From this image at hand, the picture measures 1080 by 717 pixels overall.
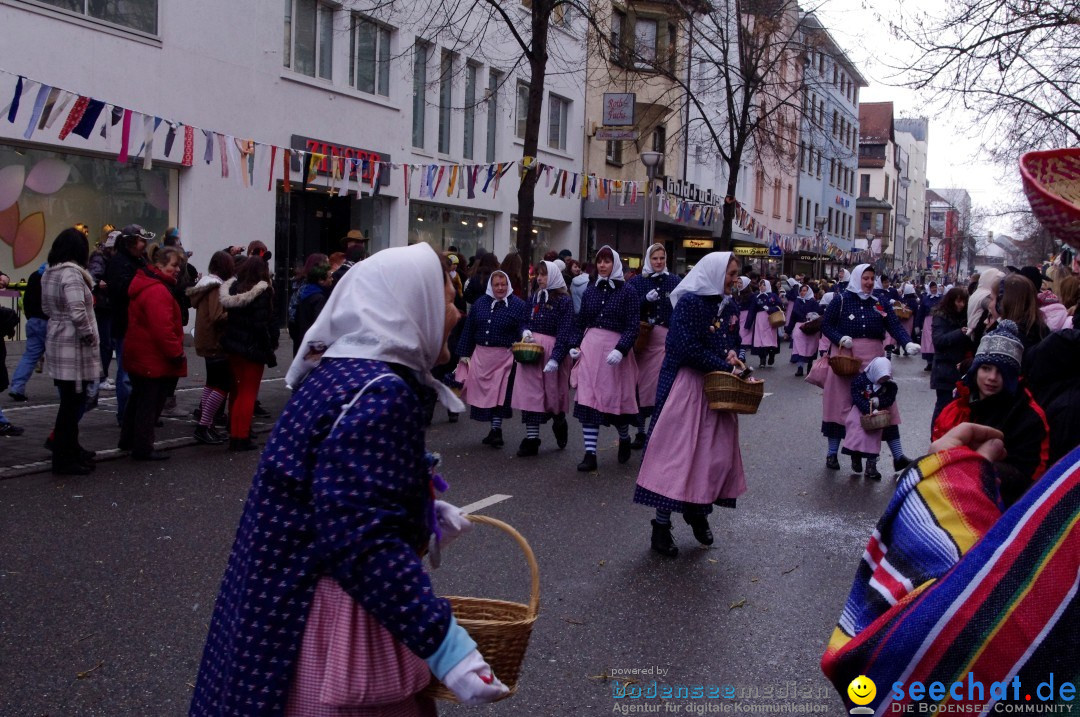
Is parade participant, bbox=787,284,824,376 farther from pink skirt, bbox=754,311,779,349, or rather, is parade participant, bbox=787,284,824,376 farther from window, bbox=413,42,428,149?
window, bbox=413,42,428,149

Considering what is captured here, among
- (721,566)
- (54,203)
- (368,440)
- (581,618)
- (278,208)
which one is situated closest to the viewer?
(368,440)

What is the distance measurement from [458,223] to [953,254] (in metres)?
92.2

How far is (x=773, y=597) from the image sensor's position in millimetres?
5453

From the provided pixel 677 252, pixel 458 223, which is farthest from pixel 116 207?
pixel 677 252

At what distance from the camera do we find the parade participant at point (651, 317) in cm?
977

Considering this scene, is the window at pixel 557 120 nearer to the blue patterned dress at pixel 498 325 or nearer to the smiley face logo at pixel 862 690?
the blue patterned dress at pixel 498 325

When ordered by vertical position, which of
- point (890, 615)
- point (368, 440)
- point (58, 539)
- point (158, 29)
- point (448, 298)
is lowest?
point (58, 539)

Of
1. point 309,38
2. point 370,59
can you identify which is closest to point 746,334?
point 370,59

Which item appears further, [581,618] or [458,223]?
[458,223]

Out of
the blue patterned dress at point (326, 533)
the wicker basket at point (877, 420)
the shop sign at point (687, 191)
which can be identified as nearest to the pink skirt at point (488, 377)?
the wicker basket at point (877, 420)

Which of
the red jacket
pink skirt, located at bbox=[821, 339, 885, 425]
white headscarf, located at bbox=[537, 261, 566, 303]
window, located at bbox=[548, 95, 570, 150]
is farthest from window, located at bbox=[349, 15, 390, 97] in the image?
pink skirt, located at bbox=[821, 339, 885, 425]

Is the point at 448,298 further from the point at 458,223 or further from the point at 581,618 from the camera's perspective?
the point at 458,223

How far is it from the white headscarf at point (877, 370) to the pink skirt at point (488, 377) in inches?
132

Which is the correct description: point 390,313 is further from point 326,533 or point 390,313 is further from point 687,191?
point 687,191
